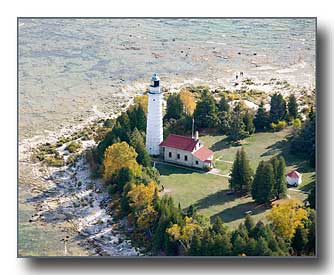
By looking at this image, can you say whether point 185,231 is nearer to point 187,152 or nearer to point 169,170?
point 169,170

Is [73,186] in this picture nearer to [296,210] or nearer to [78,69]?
[78,69]

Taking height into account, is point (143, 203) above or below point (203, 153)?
below

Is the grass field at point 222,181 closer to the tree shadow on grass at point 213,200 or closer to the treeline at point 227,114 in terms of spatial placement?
the tree shadow on grass at point 213,200

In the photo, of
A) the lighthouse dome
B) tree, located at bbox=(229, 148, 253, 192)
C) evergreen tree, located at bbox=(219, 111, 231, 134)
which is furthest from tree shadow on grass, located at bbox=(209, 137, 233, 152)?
the lighthouse dome

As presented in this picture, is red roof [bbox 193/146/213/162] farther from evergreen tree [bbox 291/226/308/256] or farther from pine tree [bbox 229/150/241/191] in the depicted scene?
evergreen tree [bbox 291/226/308/256]

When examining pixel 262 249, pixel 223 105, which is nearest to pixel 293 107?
pixel 223 105

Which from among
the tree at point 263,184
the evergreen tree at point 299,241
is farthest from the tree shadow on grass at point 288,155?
the evergreen tree at point 299,241
